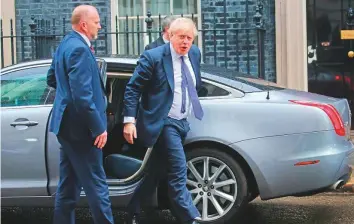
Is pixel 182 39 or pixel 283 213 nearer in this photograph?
pixel 182 39

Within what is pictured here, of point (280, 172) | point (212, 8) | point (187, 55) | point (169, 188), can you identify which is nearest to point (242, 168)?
point (280, 172)

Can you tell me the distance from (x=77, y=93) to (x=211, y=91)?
1397mm

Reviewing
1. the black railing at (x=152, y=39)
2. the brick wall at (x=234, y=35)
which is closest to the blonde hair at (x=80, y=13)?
the black railing at (x=152, y=39)

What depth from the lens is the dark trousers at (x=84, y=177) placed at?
4.67 metres

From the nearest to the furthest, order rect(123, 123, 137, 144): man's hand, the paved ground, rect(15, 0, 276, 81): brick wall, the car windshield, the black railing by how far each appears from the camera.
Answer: rect(123, 123, 137, 144): man's hand → the car windshield → the paved ground → the black railing → rect(15, 0, 276, 81): brick wall

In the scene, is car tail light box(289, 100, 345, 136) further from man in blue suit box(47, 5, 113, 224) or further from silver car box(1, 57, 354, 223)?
man in blue suit box(47, 5, 113, 224)

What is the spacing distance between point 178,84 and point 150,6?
533 cm

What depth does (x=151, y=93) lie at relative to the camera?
5.11 meters

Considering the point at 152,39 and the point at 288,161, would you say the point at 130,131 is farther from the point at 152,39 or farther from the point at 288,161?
the point at 152,39

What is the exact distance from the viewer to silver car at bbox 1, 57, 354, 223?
5.29 meters

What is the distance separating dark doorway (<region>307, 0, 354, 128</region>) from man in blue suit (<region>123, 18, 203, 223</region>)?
491 centimetres

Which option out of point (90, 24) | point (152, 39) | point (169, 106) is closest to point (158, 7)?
A: point (152, 39)

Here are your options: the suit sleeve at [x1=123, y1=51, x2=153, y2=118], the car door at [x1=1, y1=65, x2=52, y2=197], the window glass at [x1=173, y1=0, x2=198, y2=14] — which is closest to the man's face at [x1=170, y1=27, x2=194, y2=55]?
the suit sleeve at [x1=123, y1=51, x2=153, y2=118]

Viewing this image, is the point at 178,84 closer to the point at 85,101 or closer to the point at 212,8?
the point at 85,101
